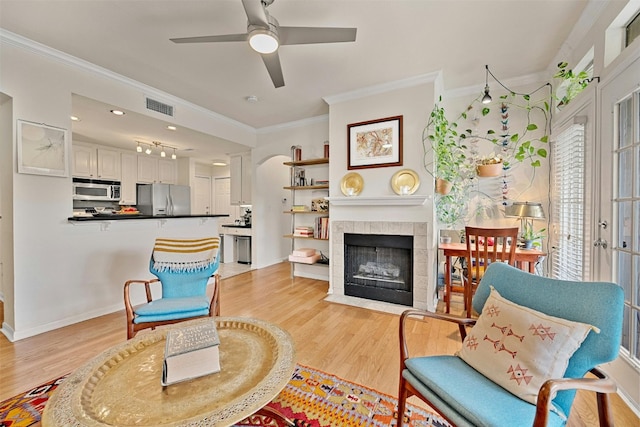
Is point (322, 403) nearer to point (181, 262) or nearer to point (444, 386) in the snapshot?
point (444, 386)

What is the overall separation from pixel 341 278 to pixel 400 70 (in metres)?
2.62

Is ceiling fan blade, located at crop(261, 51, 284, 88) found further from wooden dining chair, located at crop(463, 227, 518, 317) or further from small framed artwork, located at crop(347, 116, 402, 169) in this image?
wooden dining chair, located at crop(463, 227, 518, 317)

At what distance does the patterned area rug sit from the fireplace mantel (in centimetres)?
200

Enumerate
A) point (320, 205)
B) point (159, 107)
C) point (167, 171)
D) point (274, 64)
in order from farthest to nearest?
point (167, 171) < point (320, 205) < point (159, 107) < point (274, 64)

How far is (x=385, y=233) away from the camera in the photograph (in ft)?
10.8

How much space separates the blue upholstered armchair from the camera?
2.07 metres

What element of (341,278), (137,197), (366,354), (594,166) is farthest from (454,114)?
(137,197)

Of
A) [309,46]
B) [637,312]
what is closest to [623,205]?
[637,312]

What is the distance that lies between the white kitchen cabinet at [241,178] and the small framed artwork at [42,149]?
315cm

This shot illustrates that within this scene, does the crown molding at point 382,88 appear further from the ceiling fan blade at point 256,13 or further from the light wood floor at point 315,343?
the light wood floor at point 315,343

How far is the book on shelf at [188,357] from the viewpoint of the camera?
44.3 inches

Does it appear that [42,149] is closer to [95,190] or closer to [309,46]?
[309,46]

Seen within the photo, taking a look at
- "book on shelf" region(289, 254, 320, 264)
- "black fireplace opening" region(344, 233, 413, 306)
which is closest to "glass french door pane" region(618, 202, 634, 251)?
"black fireplace opening" region(344, 233, 413, 306)

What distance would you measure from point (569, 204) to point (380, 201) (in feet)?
5.85
